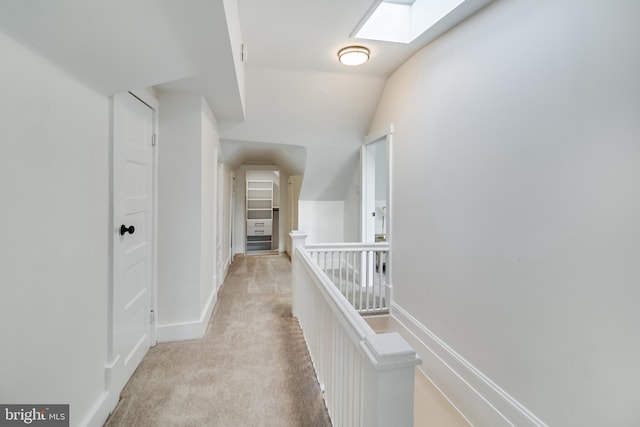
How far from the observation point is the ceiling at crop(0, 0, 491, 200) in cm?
99

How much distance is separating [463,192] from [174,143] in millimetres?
2248

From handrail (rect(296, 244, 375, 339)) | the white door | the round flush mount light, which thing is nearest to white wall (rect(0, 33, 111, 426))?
the white door

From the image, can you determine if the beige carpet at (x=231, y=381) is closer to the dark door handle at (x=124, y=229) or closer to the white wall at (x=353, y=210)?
the dark door handle at (x=124, y=229)

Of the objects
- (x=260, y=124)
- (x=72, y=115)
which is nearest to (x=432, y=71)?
(x=260, y=124)

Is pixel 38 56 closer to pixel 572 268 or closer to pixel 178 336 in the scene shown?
pixel 178 336

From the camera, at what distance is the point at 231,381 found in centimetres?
177

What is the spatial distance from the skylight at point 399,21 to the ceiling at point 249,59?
71 mm

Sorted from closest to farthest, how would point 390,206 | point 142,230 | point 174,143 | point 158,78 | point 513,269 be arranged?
1. point 158,78
2. point 513,269
3. point 142,230
4. point 174,143
5. point 390,206

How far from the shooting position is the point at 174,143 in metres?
2.21

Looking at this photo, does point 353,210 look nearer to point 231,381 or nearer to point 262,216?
point 231,381

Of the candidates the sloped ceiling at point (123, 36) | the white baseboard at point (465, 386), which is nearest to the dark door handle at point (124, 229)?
the sloped ceiling at point (123, 36)

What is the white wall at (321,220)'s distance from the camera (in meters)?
4.57

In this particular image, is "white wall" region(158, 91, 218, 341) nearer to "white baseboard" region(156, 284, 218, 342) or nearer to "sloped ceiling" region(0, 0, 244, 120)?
"white baseboard" region(156, 284, 218, 342)

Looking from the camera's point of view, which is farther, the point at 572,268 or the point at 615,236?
the point at 572,268
